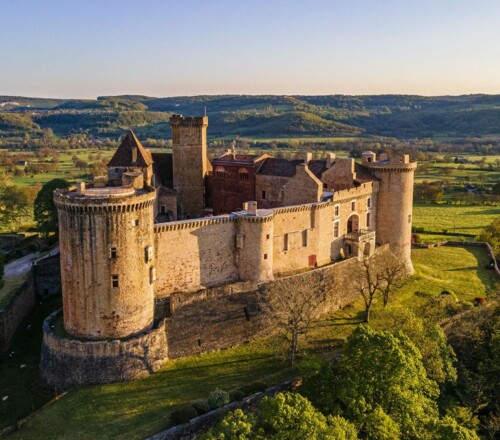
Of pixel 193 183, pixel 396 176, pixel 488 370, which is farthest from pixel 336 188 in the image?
pixel 488 370

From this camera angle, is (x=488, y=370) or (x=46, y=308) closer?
(x=488, y=370)

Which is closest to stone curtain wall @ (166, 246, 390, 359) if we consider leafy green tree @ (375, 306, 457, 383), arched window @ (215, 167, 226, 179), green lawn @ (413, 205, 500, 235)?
leafy green tree @ (375, 306, 457, 383)

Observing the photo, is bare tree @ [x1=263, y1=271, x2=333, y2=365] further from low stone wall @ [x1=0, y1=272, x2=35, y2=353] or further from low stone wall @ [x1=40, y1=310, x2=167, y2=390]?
low stone wall @ [x1=0, y1=272, x2=35, y2=353]

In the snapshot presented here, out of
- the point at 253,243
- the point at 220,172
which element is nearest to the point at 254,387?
the point at 253,243

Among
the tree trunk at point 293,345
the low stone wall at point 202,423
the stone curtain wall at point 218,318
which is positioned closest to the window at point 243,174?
the stone curtain wall at point 218,318

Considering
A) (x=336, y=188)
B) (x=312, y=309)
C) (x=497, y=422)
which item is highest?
(x=336, y=188)

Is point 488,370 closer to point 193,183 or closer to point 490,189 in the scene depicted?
point 193,183
